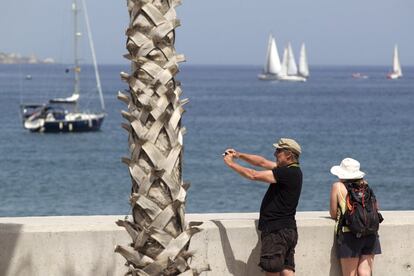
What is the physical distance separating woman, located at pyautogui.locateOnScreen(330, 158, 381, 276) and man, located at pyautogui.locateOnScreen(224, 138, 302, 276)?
19.3 inches

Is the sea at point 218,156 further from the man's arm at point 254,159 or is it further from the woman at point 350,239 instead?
the man's arm at point 254,159

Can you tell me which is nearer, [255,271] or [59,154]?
[255,271]

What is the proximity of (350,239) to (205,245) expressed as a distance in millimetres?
1126

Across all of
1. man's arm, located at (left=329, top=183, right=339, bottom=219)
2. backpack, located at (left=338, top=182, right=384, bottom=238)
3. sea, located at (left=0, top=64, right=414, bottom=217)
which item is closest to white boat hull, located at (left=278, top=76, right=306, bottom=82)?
sea, located at (left=0, top=64, right=414, bottom=217)

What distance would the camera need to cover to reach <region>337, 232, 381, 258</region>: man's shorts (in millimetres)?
7609

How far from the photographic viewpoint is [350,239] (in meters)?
7.63

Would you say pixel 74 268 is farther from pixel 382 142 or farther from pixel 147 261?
pixel 382 142

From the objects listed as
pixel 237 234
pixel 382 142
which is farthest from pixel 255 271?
pixel 382 142

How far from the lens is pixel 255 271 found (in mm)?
7859

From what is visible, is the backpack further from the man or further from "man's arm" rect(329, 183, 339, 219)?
the man

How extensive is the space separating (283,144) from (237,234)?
94 cm

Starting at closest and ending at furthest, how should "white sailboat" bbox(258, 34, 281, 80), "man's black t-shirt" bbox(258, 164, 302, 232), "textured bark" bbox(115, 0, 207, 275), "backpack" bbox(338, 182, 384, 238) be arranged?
1. "textured bark" bbox(115, 0, 207, 275)
2. "man's black t-shirt" bbox(258, 164, 302, 232)
3. "backpack" bbox(338, 182, 384, 238)
4. "white sailboat" bbox(258, 34, 281, 80)

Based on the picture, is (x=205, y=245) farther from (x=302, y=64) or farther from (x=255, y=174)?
(x=302, y=64)

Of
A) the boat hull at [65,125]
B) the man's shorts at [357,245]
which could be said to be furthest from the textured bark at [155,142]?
the boat hull at [65,125]
